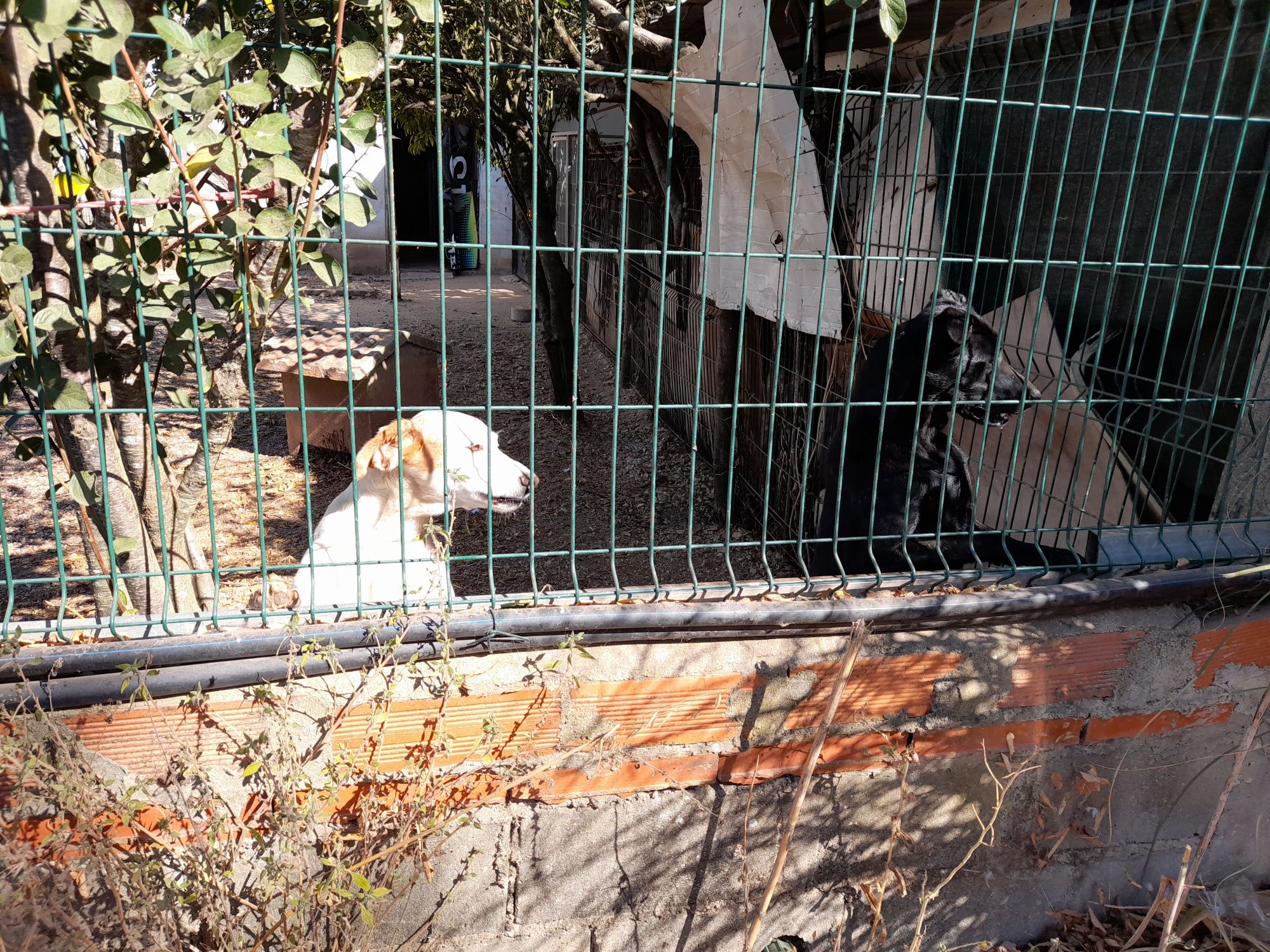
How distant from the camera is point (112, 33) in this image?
5.91 ft

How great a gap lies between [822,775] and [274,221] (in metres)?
2.18

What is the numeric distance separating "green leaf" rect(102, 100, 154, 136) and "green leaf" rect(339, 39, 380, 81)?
0.43 m

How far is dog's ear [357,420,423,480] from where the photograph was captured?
2.94 metres

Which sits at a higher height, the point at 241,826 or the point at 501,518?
the point at 241,826

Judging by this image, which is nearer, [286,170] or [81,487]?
[286,170]

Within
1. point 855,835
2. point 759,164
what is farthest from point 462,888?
point 759,164

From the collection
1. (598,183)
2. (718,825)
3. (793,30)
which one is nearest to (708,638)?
(718,825)

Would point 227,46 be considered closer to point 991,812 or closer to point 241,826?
point 241,826

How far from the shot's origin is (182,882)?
2.29 meters

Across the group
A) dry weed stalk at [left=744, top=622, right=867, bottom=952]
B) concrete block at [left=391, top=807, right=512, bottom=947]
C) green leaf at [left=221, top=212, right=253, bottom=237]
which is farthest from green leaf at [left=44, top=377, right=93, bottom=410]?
dry weed stalk at [left=744, top=622, right=867, bottom=952]

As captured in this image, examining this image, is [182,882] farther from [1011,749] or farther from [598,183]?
[598,183]

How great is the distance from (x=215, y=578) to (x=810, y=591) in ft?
5.43

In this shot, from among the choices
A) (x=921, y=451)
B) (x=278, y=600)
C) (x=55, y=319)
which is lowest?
(x=278, y=600)

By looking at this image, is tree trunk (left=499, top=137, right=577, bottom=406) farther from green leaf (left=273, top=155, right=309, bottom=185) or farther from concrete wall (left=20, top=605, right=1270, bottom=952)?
green leaf (left=273, top=155, right=309, bottom=185)
